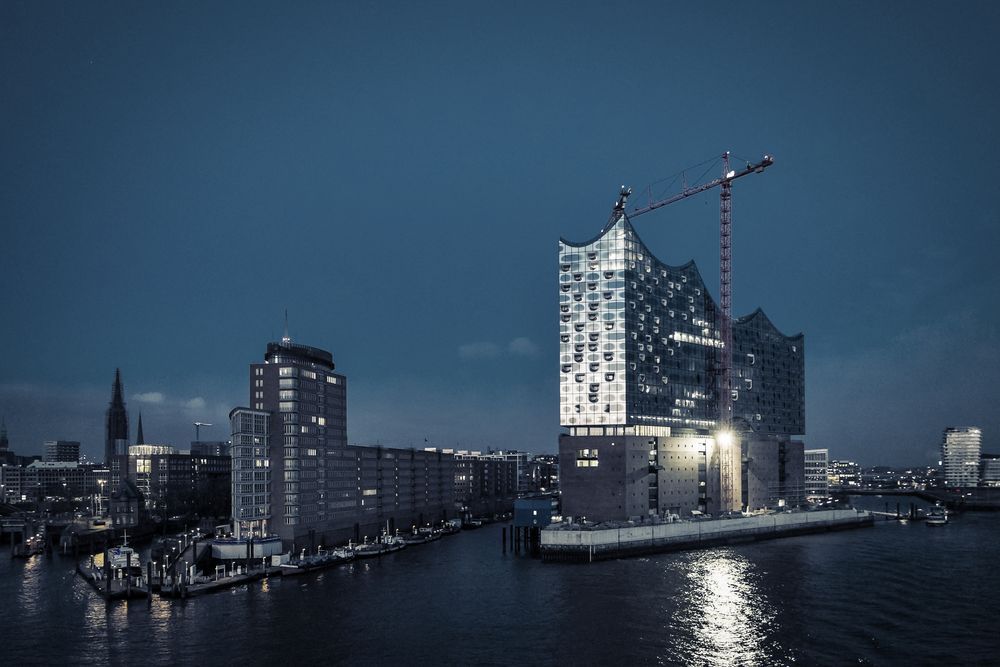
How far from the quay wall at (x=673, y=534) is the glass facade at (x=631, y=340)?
60.8ft

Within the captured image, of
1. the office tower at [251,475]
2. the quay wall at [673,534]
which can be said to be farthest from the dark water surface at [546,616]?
the office tower at [251,475]

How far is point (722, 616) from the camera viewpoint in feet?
255

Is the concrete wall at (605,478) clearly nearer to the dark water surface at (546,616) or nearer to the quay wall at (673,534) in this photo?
the quay wall at (673,534)

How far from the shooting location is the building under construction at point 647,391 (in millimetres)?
134875

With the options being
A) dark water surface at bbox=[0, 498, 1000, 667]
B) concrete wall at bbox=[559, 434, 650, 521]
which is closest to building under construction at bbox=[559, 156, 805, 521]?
concrete wall at bbox=[559, 434, 650, 521]

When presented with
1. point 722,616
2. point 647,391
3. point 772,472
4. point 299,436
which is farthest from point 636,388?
point 722,616

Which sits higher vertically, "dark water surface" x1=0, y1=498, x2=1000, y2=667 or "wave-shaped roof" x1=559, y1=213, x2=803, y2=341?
"wave-shaped roof" x1=559, y1=213, x2=803, y2=341

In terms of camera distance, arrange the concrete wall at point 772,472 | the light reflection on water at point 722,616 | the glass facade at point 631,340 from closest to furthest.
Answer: the light reflection on water at point 722,616 < the glass facade at point 631,340 < the concrete wall at point 772,472

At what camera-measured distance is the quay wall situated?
116 m

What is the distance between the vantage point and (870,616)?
78000 mm

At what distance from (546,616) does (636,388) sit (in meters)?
64.6

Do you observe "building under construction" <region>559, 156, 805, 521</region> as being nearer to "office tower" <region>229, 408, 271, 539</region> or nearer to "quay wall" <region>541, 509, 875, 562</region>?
"quay wall" <region>541, 509, 875, 562</region>

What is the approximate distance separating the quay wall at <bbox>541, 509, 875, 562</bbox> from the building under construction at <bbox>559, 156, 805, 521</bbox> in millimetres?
7280

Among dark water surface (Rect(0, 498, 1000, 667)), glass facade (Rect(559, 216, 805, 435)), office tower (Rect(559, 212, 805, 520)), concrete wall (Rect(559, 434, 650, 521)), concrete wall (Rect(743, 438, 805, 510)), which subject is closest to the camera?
dark water surface (Rect(0, 498, 1000, 667))
